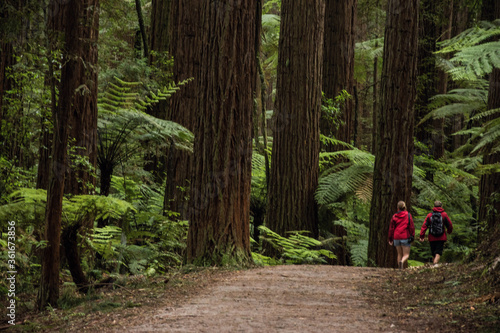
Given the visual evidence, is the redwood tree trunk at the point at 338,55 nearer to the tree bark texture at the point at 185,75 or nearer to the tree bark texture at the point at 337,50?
the tree bark texture at the point at 337,50

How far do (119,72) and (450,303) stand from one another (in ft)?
22.7

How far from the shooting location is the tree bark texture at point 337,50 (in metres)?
12.9

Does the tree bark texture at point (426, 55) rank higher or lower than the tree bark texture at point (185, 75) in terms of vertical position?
higher

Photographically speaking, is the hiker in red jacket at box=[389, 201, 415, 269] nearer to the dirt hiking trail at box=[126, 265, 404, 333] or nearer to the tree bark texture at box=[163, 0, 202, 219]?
the dirt hiking trail at box=[126, 265, 404, 333]

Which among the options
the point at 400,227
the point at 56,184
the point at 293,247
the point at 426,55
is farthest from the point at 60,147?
the point at 426,55

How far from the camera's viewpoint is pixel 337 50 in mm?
12945

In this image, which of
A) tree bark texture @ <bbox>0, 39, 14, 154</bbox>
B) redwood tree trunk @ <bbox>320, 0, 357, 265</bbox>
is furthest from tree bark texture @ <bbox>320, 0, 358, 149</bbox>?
tree bark texture @ <bbox>0, 39, 14, 154</bbox>

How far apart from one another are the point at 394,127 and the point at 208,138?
4336 millimetres

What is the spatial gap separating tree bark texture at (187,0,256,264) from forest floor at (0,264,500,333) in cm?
53

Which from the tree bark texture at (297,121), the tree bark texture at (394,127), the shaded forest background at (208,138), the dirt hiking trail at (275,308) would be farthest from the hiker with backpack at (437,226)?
the dirt hiking trail at (275,308)

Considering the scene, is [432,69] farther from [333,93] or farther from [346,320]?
[346,320]

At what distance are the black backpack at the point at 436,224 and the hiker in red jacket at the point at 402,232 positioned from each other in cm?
46

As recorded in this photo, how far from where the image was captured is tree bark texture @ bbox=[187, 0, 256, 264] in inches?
274

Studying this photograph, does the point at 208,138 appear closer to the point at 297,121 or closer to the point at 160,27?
the point at 297,121
